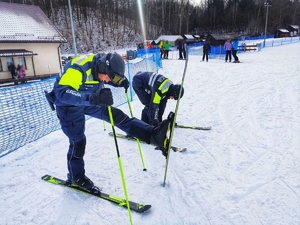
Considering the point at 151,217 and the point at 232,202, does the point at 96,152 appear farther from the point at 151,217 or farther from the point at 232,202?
the point at 232,202

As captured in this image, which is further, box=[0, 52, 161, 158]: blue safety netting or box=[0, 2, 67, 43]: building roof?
box=[0, 2, 67, 43]: building roof

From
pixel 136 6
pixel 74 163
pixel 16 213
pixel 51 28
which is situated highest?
pixel 136 6

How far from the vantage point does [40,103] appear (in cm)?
572

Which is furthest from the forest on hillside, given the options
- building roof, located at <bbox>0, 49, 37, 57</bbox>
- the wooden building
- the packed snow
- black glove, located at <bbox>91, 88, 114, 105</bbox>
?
black glove, located at <bbox>91, 88, 114, 105</bbox>

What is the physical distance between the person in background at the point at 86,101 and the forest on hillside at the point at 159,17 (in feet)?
126

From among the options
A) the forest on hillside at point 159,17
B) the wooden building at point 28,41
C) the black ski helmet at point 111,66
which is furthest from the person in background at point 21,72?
the forest on hillside at point 159,17

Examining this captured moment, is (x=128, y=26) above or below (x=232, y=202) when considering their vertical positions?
above

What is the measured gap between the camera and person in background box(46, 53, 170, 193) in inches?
101

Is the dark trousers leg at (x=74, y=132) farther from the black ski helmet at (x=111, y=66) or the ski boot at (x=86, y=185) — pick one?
the black ski helmet at (x=111, y=66)

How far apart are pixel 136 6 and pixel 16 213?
56.3m

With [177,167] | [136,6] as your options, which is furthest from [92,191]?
[136,6]

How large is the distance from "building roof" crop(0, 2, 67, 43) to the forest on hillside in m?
16.0

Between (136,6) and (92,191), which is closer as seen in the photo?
(92,191)

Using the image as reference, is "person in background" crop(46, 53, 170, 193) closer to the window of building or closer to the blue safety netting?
the blue safety netting
